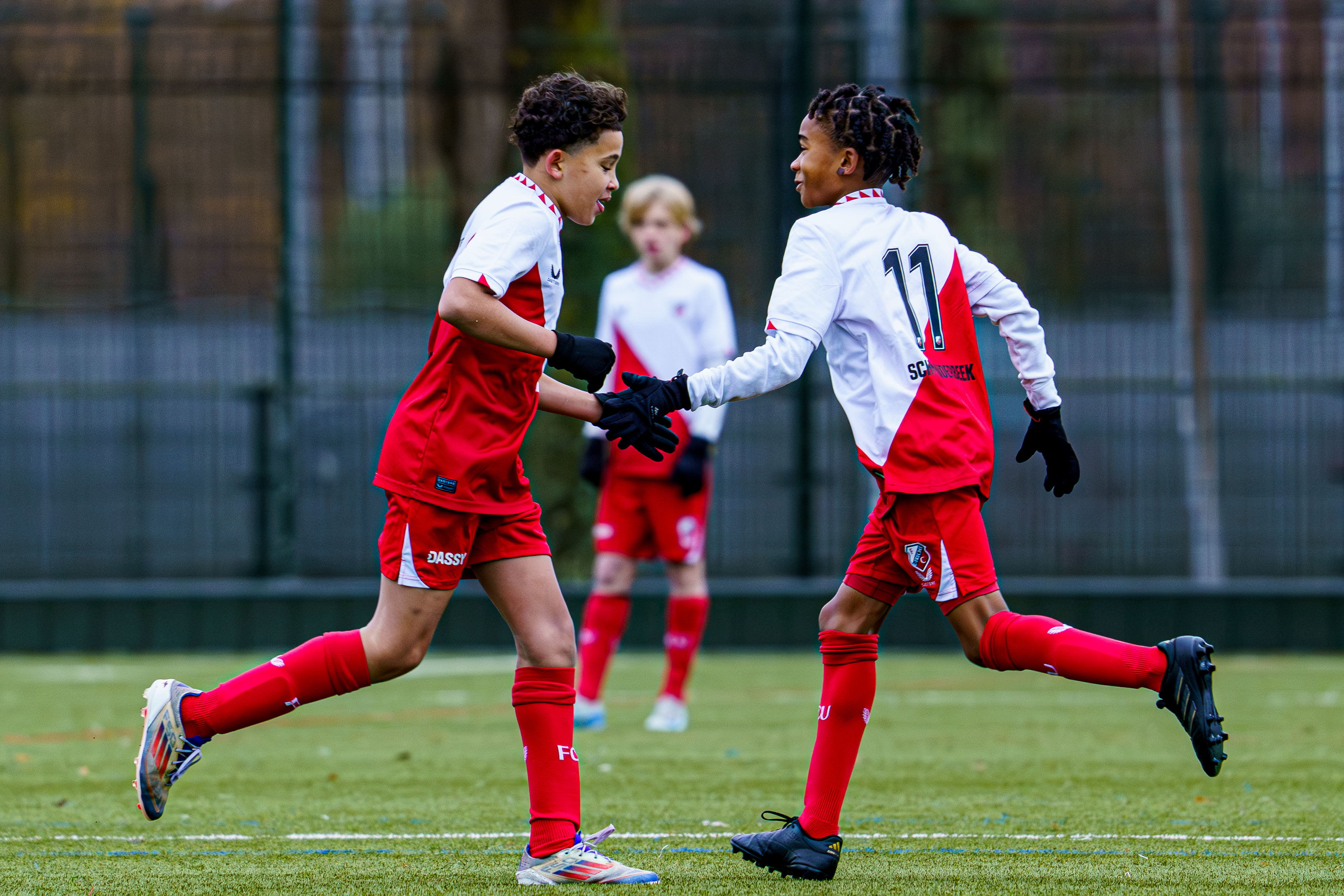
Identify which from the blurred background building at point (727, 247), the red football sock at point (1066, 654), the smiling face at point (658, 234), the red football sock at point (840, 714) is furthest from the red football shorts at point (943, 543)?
the blurred background building at point (727, 247)

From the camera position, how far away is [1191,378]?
34.5ft

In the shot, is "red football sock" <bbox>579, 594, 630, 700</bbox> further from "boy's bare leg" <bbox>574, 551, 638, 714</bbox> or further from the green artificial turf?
the green artificial turf

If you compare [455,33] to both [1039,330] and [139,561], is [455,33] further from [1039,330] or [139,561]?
[1039,330]

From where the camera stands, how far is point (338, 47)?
34.8ft

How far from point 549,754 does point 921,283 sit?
4.47ft

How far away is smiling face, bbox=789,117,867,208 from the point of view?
4008mm

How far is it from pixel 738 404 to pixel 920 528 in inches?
267

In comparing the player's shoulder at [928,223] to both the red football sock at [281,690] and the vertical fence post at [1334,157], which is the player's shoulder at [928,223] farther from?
the vertical fence post at [1334,157]

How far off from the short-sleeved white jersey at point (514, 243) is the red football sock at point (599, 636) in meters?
3.28

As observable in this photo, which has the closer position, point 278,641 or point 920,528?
point 920,528

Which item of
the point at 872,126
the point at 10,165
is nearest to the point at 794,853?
the point at 872,126

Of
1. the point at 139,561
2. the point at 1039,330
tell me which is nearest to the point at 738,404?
the point at 139,561

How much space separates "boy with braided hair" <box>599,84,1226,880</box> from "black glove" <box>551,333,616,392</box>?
0.07 m

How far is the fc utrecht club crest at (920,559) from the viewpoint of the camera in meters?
3.80
